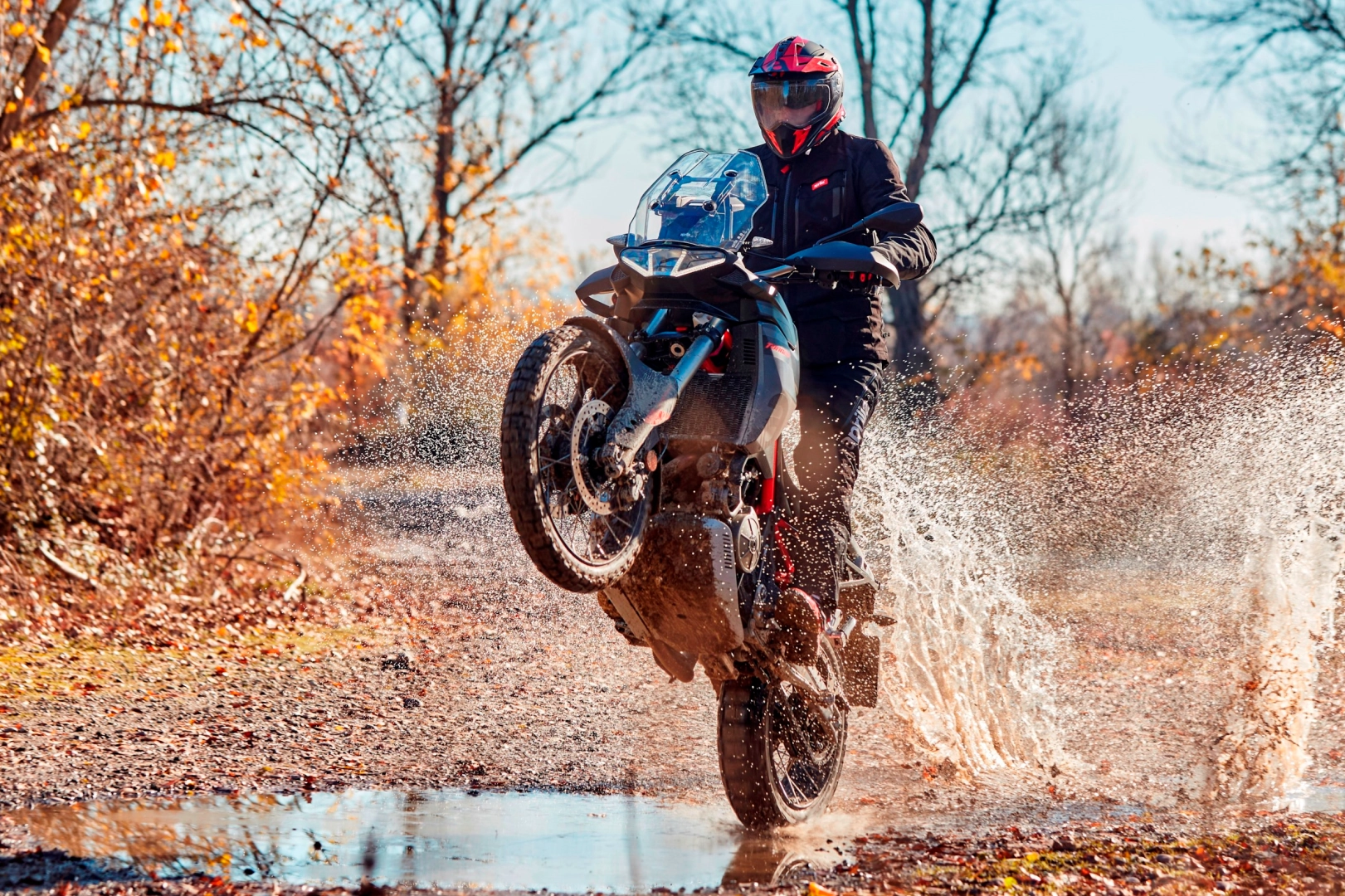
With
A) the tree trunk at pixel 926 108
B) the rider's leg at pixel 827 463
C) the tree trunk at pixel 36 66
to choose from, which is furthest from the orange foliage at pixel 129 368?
the tree trunk at pixel 926 108

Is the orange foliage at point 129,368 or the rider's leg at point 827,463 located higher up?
the orange foliage at point 129,368

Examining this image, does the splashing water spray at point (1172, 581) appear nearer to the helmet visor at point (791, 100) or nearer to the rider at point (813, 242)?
the rider at point (813, 242)

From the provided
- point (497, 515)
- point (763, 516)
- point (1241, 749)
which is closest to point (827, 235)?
point (763, 516)

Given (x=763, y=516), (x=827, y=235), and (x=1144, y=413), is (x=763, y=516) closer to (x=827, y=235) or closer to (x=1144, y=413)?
(x=827, y=235)

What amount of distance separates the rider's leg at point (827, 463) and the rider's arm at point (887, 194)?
18.0 inches

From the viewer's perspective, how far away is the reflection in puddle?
385cm

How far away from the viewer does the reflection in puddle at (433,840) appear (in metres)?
3.85

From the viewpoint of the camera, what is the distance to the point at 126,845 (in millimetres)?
3918

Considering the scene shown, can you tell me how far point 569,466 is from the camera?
3760mm

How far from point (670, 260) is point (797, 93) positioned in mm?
981

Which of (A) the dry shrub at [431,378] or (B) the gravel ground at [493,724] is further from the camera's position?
(A) the dry shrub at [431,378]

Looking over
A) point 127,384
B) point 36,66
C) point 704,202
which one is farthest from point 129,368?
point 704,202

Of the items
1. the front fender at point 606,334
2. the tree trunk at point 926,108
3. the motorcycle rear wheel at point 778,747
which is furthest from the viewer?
the tree trunk at point 926,108

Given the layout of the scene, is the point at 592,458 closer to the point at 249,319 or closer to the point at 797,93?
the point at 797,93
